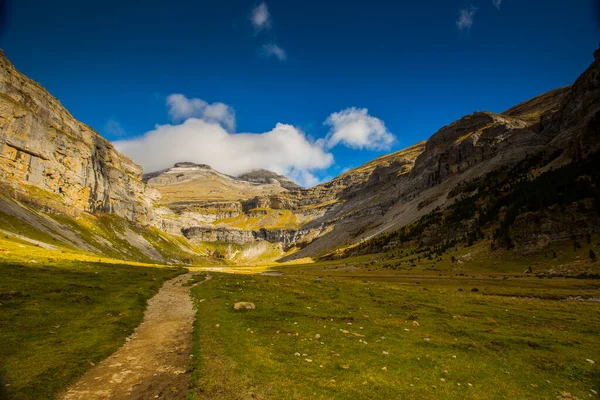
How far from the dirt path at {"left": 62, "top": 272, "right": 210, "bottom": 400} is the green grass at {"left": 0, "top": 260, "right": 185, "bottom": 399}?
79 centimetres

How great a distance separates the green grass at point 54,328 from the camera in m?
11.9

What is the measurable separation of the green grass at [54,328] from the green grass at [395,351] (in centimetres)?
549

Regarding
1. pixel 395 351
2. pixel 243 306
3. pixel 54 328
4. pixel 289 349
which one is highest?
pixel 54 328

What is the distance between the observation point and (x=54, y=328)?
60.4 ft

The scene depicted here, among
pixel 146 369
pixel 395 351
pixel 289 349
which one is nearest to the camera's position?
pixel 146 369

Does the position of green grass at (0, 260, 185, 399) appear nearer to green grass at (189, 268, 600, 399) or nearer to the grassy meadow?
the grassy meadow

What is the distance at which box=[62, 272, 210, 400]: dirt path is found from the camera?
37.1 feet

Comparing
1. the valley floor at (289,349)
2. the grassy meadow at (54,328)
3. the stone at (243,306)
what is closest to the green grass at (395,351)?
the valley floor at (289,349)

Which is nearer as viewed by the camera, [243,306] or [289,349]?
[289,349]

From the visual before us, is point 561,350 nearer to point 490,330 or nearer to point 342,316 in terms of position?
point 490,330

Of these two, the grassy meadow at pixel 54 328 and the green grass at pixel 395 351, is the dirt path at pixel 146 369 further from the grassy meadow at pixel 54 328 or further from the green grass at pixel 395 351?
the green grass at pixel 395 351

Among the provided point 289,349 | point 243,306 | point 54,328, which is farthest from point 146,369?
point 243,306

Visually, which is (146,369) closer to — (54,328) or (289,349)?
(289,349)

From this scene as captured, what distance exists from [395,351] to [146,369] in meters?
13.5
